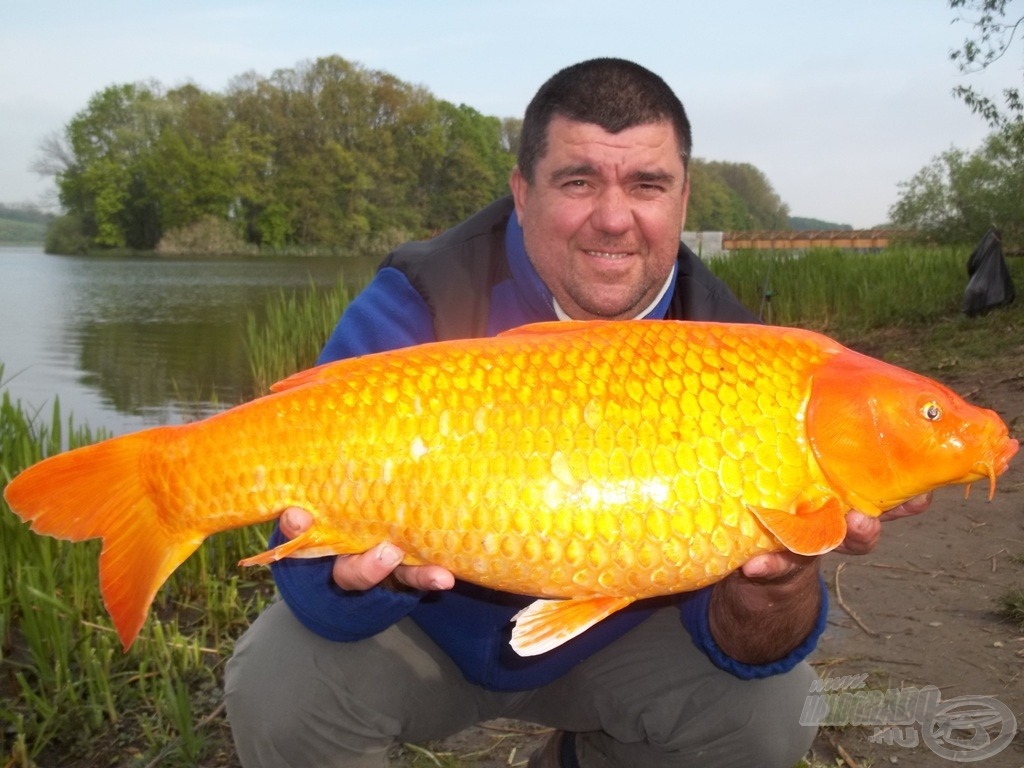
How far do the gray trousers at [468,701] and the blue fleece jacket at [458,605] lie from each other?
0.16 ft

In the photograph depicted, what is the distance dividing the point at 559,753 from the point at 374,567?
0.87 m

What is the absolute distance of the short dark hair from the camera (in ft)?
6.50

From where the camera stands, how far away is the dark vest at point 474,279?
6.19 ft

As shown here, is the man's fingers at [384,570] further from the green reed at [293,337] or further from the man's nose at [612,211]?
the green reed at [293,337]

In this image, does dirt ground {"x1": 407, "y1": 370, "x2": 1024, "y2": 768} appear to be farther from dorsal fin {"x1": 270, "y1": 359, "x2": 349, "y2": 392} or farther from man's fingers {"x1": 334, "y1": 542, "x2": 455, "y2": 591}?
dorsal fin {"x1": 270, "y1": 359, "x2": 349, "y2": 392}

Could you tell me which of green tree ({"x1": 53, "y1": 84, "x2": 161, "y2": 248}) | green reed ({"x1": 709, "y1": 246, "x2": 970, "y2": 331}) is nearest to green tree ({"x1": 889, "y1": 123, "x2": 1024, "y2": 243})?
green reed ({"x1": 709, "y1": 246, "x2": 970, "y2": 331})

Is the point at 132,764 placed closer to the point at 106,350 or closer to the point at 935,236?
the point at 106,350

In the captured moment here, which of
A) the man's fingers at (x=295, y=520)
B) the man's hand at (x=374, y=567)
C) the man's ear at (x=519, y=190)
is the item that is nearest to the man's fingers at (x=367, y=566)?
the man's hand at (x=374, y=567)

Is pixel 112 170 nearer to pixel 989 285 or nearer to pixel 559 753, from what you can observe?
pixel 989 285

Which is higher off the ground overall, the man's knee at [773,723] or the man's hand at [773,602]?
the man's hand at [773,602]

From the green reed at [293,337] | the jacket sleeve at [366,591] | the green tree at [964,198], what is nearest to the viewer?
the jacket sleeve at [366,591]

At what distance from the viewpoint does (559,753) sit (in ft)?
6.46

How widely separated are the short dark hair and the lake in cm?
204

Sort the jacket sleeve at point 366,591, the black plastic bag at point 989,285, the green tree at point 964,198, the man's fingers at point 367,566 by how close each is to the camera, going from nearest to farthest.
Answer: the man's fingers at point 367,566 < the jacket sleeve at point 366,591 < the black plastic bag at point 989,285 < the green tree at point 964,198
